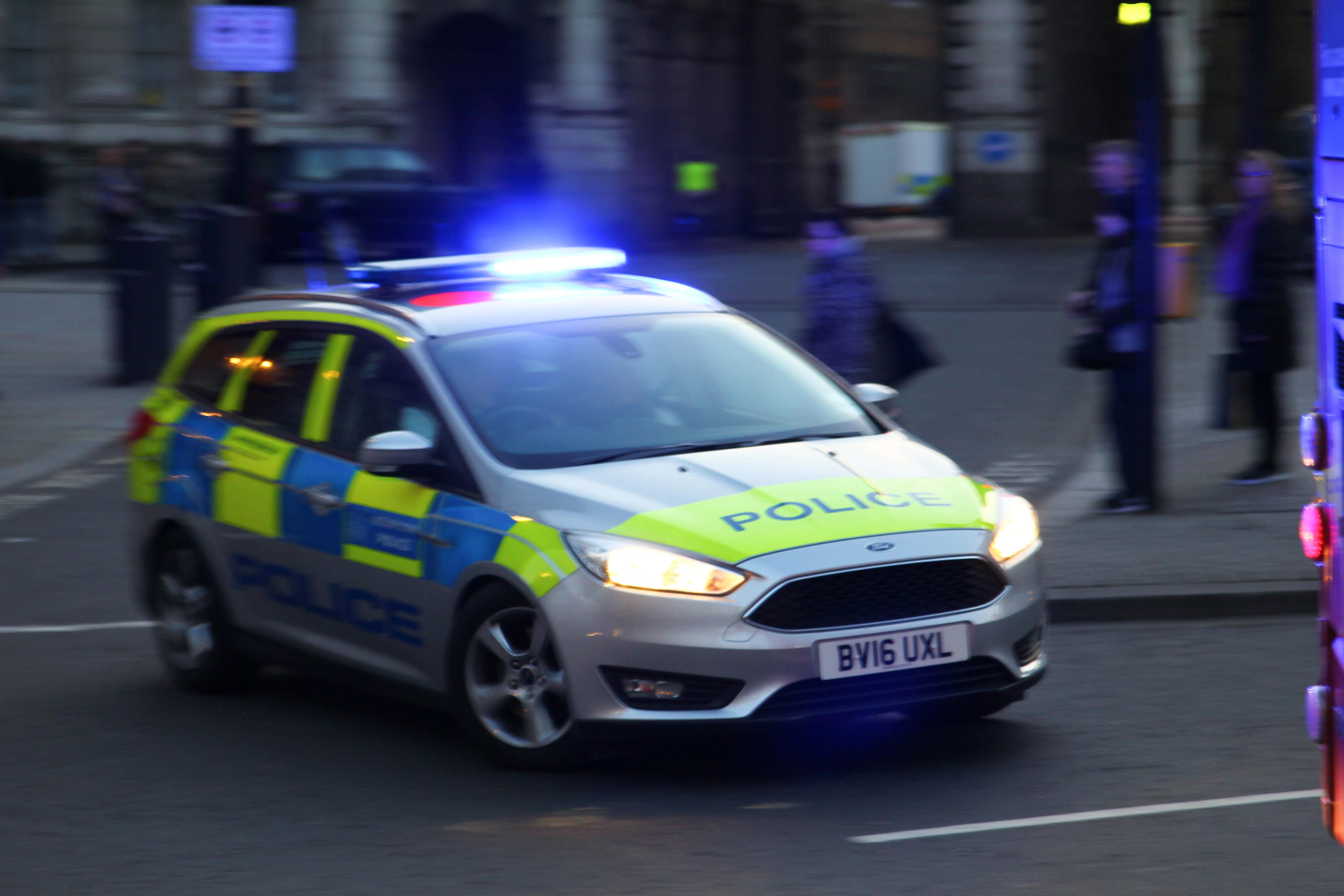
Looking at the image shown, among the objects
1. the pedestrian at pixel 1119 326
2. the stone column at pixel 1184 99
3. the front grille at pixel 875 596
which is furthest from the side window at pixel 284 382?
the stone column at pixel 1184 99

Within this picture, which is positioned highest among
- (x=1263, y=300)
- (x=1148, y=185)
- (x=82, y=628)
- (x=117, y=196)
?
(x=1148, y=185)

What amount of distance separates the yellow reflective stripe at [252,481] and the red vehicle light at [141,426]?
2.17ft

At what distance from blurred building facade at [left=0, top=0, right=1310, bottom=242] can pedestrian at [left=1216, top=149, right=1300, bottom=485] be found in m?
22.1

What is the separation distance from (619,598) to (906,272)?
23.9 meters

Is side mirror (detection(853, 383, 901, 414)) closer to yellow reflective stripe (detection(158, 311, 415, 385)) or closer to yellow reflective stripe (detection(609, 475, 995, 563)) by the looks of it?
yellow reflective stripe (detection(609, 475, 995, 563))

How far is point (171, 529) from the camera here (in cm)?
795

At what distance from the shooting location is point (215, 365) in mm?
8031

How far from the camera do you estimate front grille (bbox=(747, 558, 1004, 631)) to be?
230 inches

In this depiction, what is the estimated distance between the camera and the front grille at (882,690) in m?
5.84

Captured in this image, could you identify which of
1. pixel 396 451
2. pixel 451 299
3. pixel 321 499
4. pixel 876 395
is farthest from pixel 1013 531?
pixel 321 499

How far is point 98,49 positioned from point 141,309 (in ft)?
57.7

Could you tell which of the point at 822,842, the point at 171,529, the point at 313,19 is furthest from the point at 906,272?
the point at 822,842

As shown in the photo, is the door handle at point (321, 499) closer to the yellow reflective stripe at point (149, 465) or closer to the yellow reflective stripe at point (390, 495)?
the yellow reflective stripe at point (390, 495)

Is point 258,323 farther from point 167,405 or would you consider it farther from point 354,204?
point 354,204
